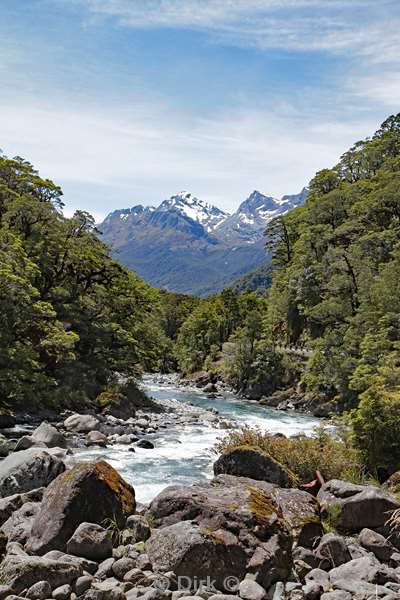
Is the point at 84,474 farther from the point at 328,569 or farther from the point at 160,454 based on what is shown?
the point at 160,454

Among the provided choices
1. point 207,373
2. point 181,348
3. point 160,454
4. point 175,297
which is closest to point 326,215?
point 207,373

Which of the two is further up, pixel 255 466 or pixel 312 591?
pixel 255 466

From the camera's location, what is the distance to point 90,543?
860cm

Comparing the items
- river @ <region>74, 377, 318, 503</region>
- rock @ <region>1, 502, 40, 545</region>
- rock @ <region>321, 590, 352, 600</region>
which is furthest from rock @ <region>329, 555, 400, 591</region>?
river @ <region>74, 377, 318, 503</region>

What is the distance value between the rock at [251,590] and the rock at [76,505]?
118 inches

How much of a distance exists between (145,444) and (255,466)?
12170 millimetres

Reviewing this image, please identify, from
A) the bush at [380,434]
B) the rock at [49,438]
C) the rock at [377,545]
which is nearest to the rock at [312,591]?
the rock at [377,545]

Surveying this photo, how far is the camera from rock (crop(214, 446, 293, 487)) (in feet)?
41.0

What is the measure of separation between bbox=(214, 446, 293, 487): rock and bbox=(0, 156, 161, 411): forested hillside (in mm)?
16594

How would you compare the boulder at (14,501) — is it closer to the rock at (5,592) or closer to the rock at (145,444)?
the rock at (5,592)

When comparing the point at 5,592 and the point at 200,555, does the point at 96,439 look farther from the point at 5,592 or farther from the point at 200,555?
the point at 5,592

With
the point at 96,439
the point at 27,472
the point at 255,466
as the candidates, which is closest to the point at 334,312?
the point at 96,439

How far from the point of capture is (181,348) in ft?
280

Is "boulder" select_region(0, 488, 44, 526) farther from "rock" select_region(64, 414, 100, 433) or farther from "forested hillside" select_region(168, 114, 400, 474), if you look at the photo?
"rock" select_region(64, 414, 100, 433)
